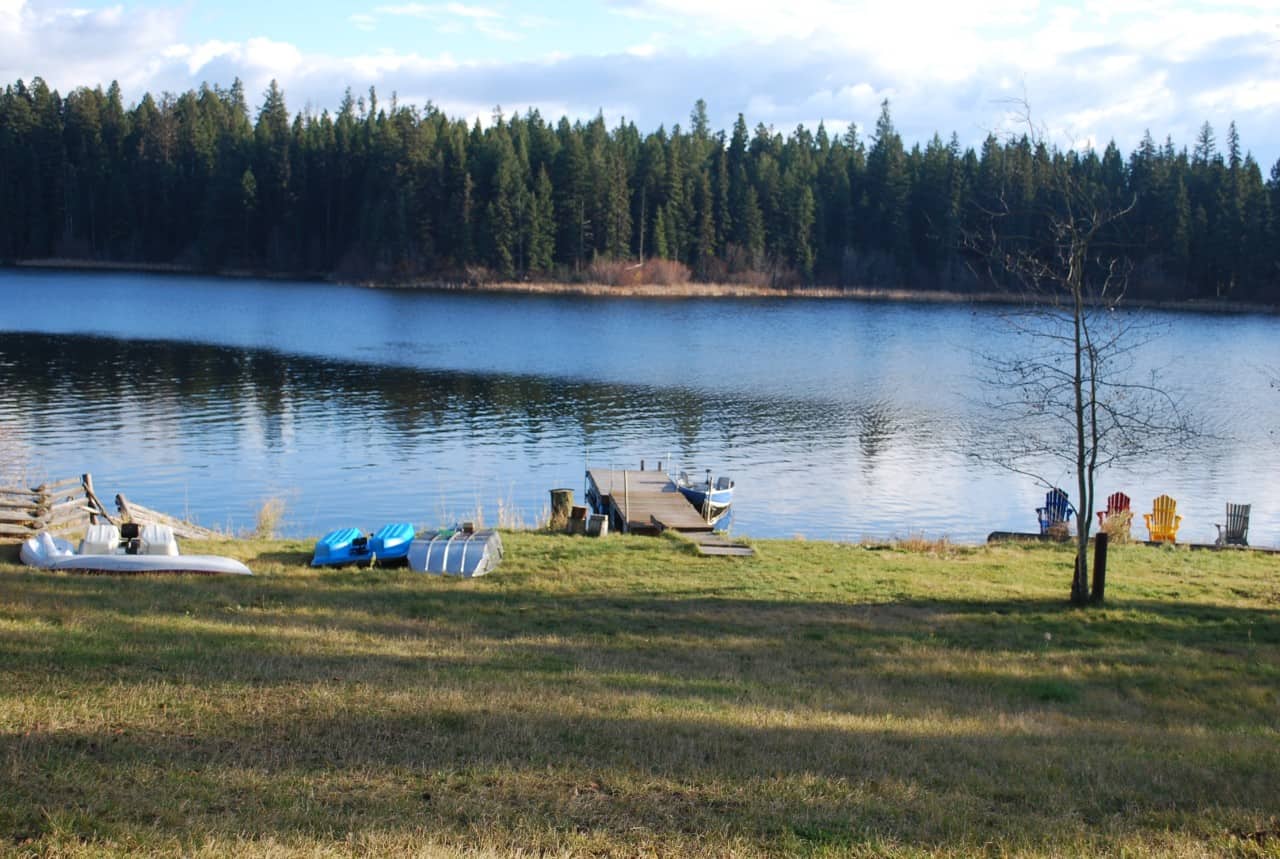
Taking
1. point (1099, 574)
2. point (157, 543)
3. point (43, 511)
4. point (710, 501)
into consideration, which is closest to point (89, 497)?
point (43, 511)

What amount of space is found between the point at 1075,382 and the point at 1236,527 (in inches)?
418

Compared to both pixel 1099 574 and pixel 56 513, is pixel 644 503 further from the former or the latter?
pixel 56 513

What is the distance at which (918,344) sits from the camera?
7031 centimetres

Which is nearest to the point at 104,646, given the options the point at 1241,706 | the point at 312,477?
the point at 1241,706

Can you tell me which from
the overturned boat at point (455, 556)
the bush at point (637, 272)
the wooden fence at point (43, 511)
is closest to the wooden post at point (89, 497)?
the wooden fence at point (43, 511)

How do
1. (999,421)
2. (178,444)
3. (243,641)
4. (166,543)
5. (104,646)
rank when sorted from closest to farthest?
(104,646) → (243,641) → (166,543) → (178,444) → (999,421)

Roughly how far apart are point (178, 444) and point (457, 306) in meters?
55.3

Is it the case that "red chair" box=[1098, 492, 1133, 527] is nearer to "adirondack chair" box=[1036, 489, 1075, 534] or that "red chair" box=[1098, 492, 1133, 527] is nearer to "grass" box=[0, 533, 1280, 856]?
"adirondack chair" box=[1036, 489, 1075, 534]

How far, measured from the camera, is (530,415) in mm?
41156

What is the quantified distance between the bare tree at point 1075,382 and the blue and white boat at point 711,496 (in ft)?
20.0

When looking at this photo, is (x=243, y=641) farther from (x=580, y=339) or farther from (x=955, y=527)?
(x=580, y=339)

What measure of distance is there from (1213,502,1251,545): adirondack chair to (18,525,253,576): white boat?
1975 cm

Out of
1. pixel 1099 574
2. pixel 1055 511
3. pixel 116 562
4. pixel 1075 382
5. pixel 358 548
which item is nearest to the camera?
pixel 116 562

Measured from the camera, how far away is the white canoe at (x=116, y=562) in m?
14.7
